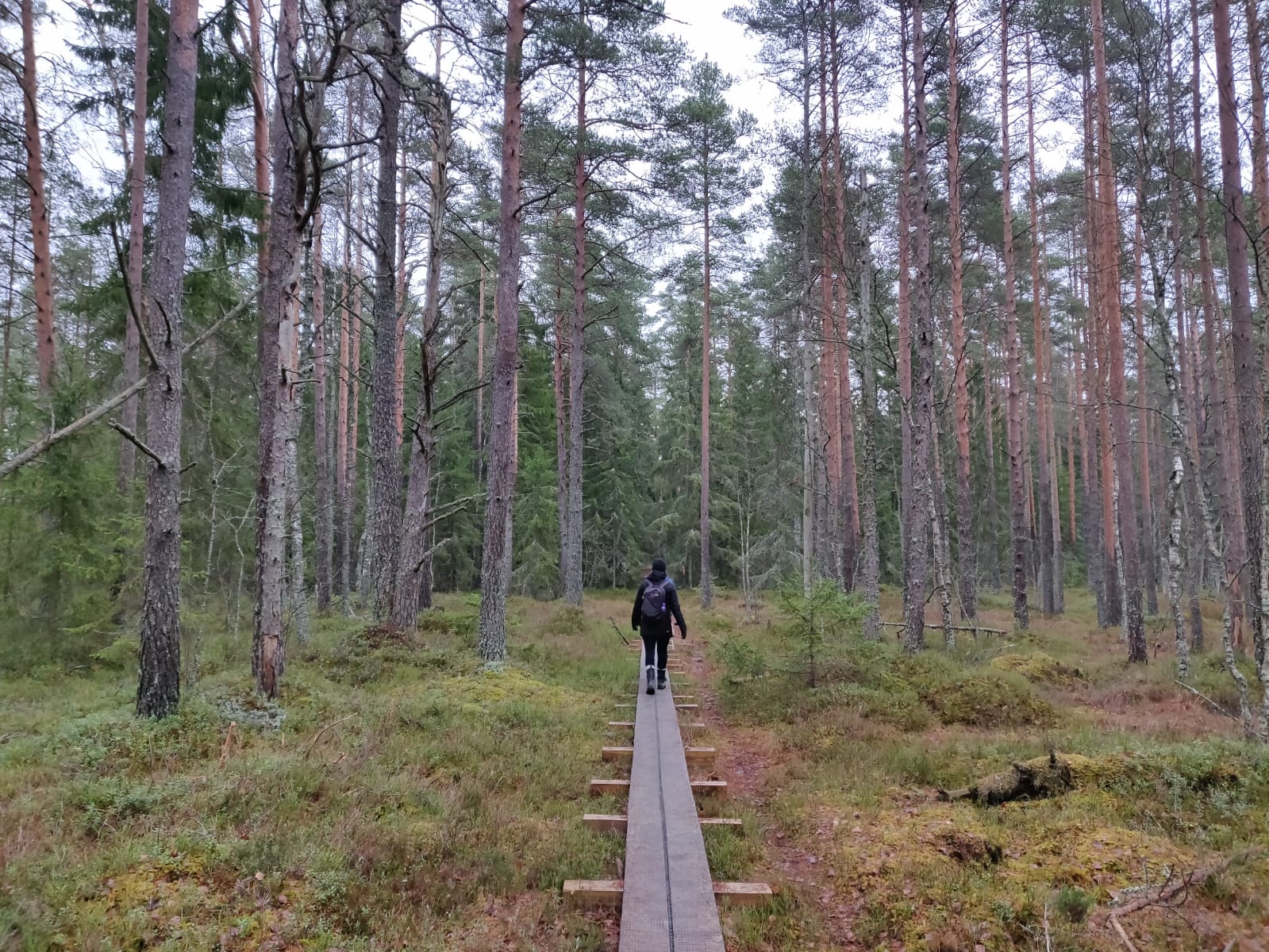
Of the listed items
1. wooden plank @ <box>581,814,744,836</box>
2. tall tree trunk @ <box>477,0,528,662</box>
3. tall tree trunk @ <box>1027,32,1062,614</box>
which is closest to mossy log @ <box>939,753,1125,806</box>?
wooden plank @ <box>581,814,744,836</box>

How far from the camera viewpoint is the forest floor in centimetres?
359

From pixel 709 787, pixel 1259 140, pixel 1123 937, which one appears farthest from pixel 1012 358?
pixel 1123 937

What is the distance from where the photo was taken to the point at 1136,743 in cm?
647

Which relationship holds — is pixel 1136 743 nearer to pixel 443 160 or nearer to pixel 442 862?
pixel 442 862

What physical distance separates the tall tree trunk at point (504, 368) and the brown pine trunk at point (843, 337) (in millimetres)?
6590

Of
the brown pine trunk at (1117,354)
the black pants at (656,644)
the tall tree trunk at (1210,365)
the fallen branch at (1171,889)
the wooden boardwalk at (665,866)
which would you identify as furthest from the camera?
the brown pine trunk at (1117,354)

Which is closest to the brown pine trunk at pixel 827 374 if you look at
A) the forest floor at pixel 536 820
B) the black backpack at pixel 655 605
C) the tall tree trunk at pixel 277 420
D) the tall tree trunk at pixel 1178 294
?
the tall tree trunk at pixel 1178 294

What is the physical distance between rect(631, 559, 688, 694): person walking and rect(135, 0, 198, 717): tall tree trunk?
212 inches

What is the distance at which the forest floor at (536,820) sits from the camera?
3590 millimetres

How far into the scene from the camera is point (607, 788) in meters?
6.03

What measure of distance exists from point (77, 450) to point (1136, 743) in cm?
1529

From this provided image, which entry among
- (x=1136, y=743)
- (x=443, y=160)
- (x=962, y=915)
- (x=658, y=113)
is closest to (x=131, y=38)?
(x=443, y=160)

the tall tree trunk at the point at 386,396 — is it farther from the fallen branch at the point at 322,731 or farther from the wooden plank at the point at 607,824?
the wooden plank at the point at 607,824

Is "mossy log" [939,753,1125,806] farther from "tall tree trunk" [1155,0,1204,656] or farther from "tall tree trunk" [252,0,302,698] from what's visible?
"tall tree trunk" [252,0,302,698]
